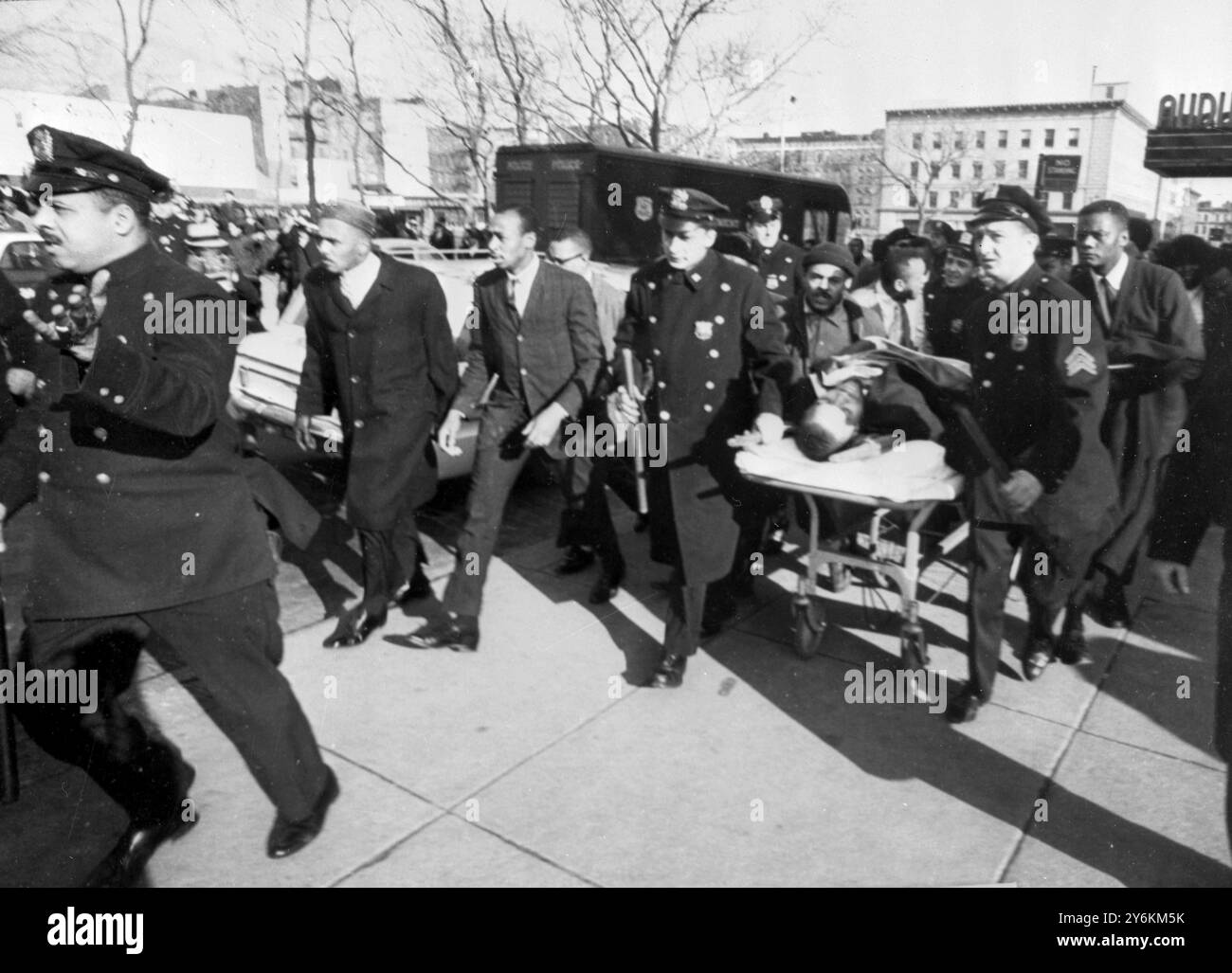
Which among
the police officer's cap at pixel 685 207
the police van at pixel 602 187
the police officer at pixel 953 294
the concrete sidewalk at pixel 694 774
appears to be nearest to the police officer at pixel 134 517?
the concrete sidewalk at pixel 694 774

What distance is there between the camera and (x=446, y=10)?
30.9ft

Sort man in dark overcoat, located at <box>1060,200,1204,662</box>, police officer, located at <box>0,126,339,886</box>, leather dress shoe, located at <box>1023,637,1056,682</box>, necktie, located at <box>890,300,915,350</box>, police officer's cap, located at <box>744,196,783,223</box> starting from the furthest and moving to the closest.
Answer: police officer's cap, located at <box>744,196,783,223</box> < necktie, located at <box>890,300,915,350</box> < man in dark overcoat, located at <box>1060,200,1204,662</box> < leather dress shoe, located at <box>1023,637,1056,682</box> < police officer, located at <box>0,126,339,886</box>

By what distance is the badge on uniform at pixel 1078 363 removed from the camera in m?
3.49

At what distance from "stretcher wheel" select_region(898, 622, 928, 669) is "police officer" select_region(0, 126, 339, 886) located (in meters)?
2.37

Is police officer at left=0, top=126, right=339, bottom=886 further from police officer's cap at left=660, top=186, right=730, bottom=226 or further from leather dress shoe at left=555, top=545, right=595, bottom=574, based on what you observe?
leather dress shoe at left=555, top=545, right=595, bottom=574

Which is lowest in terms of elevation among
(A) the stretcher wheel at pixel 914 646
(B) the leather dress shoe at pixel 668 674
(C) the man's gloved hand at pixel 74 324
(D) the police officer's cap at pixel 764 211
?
(B) the leather dress shoe at pixel 668 674

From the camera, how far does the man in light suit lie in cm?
436

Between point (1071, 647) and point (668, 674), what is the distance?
186 cm

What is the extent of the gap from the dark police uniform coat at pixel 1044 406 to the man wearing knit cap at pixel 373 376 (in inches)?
91.2

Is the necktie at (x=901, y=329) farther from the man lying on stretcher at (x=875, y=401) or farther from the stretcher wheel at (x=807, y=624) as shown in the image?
the stretcher wheel at (x=807, y=624)

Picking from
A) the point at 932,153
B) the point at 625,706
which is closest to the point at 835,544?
the point at 625,706

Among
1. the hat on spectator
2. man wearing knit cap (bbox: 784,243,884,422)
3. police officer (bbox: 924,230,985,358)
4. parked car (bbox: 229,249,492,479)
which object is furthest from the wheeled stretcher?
parked car (bbox: 229,249,492,479)
